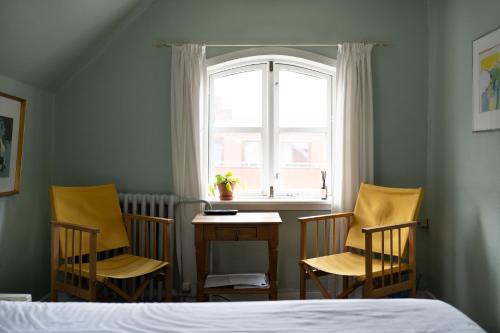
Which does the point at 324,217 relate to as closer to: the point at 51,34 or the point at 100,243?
the point at 100,243

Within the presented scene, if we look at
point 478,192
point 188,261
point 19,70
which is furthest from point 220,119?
point 478,192

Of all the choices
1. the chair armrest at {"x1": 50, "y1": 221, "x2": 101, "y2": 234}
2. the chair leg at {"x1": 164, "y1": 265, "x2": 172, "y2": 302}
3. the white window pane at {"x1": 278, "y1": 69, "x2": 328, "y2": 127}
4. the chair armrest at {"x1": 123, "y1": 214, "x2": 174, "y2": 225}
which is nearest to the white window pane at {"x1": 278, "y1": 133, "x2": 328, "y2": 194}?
the white window pane at {"x1": 278, "y1": 69, "x2": 328, "y2": 127}

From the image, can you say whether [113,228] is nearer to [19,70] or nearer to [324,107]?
[19,70]

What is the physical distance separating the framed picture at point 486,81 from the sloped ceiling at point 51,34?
235 centimetres

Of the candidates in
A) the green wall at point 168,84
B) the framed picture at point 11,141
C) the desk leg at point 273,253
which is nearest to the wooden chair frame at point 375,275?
the desk leg at point 273,253

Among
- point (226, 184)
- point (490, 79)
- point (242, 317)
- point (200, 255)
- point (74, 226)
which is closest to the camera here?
point (242, 317)

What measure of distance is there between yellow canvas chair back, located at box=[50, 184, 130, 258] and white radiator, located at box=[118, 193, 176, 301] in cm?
12

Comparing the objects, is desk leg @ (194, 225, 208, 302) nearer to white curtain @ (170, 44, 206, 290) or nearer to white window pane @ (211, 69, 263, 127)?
white curtain @ (170, 44, 206, 290)

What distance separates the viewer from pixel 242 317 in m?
1.49

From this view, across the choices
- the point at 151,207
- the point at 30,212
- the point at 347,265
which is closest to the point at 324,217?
the point at 347,265

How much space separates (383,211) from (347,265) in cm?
47

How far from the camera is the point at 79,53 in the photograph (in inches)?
121

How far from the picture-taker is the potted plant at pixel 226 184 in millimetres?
3252

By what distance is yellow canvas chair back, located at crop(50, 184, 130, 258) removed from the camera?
2783mm
